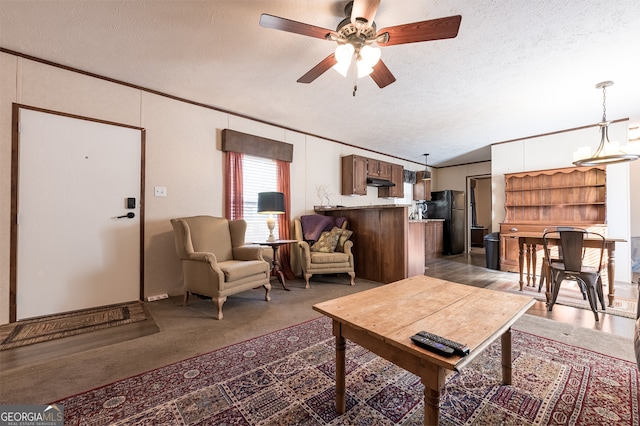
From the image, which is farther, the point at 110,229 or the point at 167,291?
the point at 167,291

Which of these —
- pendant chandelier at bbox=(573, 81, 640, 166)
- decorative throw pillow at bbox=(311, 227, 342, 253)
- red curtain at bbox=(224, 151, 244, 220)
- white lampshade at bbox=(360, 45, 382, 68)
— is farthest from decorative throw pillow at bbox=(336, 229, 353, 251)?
pendant chandelier at bbox=(573, 81, 640, 166)

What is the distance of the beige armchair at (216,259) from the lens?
2623 mm

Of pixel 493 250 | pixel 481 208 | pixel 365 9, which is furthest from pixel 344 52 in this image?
pixel 481 208

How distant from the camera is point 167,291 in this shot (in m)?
3.23

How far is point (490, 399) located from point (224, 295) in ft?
A: 7.33

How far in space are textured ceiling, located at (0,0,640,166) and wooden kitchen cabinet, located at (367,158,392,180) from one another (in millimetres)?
1622

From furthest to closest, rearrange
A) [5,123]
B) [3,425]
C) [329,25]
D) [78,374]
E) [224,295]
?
[224,295], [5,123], [329,25], [78,374], [3,425]

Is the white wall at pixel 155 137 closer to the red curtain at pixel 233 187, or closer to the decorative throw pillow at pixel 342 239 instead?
the red curtain at pixel 233 187

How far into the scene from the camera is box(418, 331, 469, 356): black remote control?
935 millimetres

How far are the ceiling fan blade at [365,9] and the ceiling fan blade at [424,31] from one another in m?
0.13

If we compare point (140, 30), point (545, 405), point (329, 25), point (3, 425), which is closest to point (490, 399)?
point (545, 405)

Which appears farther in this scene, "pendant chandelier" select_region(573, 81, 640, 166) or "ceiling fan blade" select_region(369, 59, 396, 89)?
"pendant chandelier" select_region(573, 81, 640, 166)

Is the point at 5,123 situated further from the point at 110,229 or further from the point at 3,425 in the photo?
the point at 3,425

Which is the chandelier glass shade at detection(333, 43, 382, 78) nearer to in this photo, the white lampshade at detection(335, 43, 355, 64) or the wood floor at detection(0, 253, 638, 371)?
the white lampshade at detection(335, 43, 355, 64)
